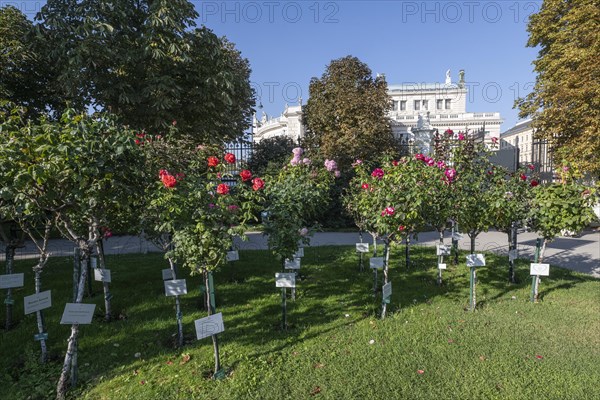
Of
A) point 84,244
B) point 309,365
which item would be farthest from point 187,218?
point 309,365

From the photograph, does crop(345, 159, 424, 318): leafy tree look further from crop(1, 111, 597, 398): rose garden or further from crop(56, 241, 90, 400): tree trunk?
crop(56, 241, 90, 400): tree trunk

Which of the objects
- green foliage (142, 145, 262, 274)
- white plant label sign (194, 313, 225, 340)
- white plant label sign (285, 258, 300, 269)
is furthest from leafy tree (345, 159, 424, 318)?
white plant label sign (194, 313, 225, 340)

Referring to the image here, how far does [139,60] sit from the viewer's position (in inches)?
317

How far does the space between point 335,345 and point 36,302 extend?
3414 mm

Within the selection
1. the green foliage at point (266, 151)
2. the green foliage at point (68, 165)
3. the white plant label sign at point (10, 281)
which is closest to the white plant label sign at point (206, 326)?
the green foliage at point (68, 165)

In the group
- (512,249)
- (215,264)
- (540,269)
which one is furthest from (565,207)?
(215,264)

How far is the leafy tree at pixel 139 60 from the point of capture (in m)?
7.59

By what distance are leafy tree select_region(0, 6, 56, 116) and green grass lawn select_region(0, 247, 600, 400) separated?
19.0ft

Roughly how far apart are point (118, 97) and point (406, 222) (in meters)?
7.06

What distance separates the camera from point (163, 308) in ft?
17.6

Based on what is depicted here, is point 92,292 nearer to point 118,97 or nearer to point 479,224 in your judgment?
point 118,97

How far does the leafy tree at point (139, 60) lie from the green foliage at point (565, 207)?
22.2 ft

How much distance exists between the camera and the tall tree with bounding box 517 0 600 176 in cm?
1220

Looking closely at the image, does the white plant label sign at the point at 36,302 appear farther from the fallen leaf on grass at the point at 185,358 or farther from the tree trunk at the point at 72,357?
the fallen leaf on grass at the point at 185,358
